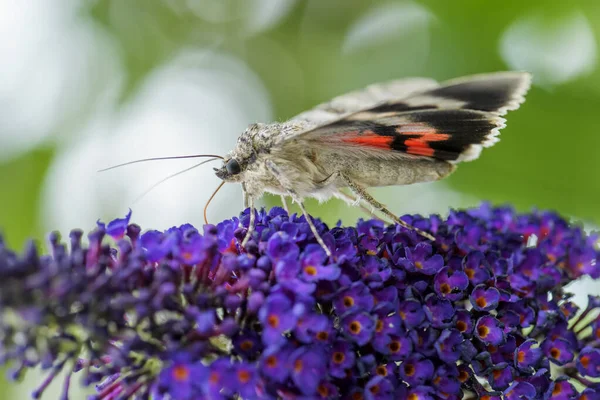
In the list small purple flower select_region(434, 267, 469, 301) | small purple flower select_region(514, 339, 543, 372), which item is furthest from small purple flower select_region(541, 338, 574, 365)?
small purple flower select_region(434, 267, 469, 301)

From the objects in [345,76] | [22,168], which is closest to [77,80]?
[22,168]

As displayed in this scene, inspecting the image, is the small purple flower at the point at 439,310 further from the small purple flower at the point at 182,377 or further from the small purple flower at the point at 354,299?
the small purple flower at the point at 182,377

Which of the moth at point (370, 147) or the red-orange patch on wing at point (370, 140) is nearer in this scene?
the moth at point (370, 147)

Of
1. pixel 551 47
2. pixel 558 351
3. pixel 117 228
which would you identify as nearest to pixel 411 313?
pixel 558 351

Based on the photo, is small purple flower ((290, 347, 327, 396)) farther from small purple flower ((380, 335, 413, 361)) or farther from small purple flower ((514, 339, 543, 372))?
small purple flower ((514, 339, 543, 372))

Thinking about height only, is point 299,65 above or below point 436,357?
above

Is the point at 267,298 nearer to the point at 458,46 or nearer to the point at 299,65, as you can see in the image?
the point at 458,46

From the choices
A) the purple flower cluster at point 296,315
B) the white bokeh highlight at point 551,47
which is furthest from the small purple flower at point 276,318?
the white bokeh highlight at point 551,47
